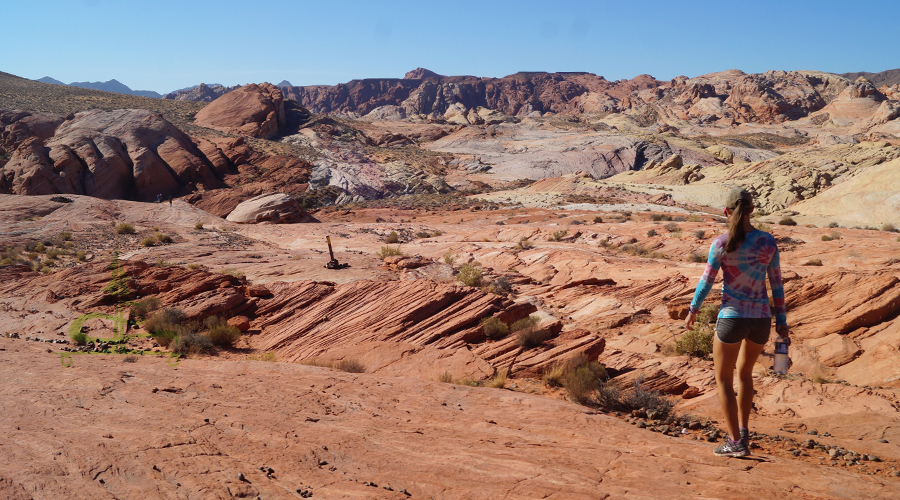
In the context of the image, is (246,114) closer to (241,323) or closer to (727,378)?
(241,323)

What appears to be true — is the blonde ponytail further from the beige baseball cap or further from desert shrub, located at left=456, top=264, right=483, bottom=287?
desert shrub, located at left=456, top=264, right=483, bottom=287

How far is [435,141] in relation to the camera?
77.4 metres

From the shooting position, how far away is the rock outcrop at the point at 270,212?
31.3 metres

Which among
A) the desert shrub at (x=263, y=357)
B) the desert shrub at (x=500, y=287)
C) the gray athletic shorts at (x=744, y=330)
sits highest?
the gray athletic shorts at (x=744, y=330)

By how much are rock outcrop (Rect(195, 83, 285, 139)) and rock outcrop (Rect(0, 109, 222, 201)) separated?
1413 cm

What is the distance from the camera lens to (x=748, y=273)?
390 cm

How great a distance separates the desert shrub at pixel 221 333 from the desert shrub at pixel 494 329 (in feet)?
15.6

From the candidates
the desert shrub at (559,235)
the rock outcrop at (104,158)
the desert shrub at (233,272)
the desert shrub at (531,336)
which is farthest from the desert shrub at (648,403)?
the rock outcrop at (104,158)

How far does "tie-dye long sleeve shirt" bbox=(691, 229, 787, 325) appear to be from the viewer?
3887 mm

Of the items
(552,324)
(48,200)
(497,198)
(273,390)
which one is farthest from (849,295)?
(497,198)

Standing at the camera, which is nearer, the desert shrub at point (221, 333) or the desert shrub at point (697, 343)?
the desert shrub at point (697, 343)

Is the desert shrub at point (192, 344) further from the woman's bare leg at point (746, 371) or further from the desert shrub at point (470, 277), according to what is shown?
the woman's bare leg at point (746, 371)

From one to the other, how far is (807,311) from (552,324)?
4.65m

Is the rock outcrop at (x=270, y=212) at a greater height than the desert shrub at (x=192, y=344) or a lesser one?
greater
